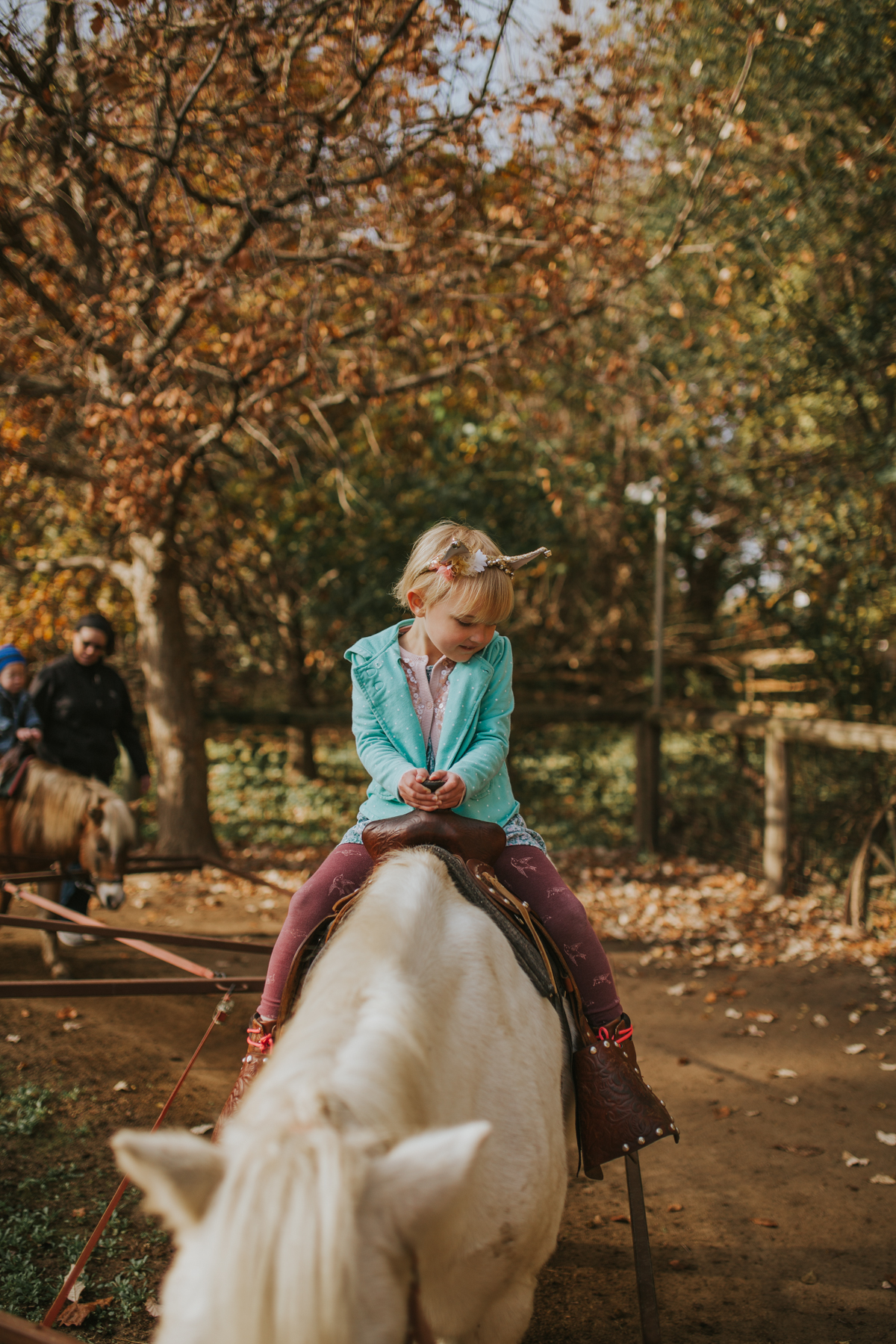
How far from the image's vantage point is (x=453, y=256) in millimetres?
6418

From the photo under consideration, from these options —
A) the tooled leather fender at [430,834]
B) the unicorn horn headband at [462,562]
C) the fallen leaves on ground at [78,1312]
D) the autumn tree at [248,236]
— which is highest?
the autumn tree at [248,236]

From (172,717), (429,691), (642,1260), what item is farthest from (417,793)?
(172,717)

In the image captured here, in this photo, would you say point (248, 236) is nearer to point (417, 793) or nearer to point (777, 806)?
point (417, 793)

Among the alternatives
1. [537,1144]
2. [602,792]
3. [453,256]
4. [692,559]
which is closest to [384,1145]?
[537,1144]

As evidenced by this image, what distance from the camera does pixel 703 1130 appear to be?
393cm

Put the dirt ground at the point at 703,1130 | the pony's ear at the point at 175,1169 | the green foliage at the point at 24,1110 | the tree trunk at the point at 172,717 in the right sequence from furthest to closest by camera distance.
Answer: the tree trunk at the point at 172,717, the green foliage at the point at 24,1110, the dirt ground at the point at 703,1130, the pony's ear at the point at 175,1169

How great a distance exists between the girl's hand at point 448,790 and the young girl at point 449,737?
0.01 meters

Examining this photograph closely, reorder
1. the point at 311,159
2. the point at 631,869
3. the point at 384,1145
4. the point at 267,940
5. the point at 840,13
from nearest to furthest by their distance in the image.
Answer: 1. the point at 384,1145
2. the point at 311,159
3. the point at 267,940
4. the point at 840,13
5. the point at 631,869

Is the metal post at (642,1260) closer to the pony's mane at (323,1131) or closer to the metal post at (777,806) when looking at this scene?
the pony's mane at (323,1131)

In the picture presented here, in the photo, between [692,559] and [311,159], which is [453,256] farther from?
[692,559]

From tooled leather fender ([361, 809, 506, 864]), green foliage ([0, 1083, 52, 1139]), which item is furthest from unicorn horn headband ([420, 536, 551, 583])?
green foliage ([0, 1083, 52, 1139])

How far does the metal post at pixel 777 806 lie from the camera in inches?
275

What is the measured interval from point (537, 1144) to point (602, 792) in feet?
25.1

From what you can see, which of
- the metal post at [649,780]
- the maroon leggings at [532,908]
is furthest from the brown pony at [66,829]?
the metal post at [649,780]
